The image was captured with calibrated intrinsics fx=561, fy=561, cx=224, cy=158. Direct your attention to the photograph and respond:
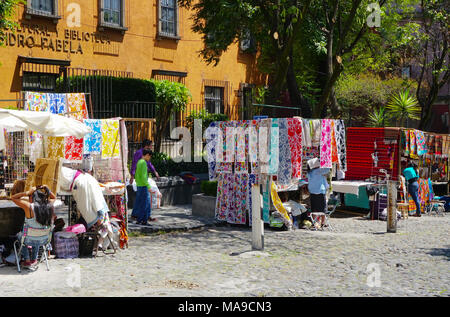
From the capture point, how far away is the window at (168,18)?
904 inches

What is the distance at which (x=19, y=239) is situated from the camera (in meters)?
8.62

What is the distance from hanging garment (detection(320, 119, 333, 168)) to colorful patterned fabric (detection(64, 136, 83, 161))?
5.75 meters

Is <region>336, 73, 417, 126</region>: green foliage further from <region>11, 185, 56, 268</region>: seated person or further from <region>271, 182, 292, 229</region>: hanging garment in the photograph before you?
<region>11, 185, 56, 268</region>: seated person

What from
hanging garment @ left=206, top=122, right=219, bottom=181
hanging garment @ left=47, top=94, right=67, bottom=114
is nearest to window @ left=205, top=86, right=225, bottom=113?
hanging garment @ left=206, top=122, right=219, bottom=181

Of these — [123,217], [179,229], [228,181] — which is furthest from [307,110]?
[123,217]

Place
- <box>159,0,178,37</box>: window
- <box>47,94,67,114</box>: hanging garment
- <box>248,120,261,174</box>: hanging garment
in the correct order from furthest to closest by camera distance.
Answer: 1. <box>159,0,178,37</box>: window
2. <box>248,120,261,174</box>: hanging garment
3. <box>47,94,67,114</box>: hanging garment

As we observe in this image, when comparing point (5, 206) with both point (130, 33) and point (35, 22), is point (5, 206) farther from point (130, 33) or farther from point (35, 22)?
point (130, 33)

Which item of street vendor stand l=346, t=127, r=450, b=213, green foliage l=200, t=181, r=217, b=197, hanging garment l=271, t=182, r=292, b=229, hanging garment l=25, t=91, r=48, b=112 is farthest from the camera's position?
street vendor stand l=346, t=127, r=450, b=213

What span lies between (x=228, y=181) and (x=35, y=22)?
9.58 meters

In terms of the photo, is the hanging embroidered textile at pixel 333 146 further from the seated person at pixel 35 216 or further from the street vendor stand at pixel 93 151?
the seated person at pixel 35 216

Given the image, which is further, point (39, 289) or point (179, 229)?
point (179, 229)

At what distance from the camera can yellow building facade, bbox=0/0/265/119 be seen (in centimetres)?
1814

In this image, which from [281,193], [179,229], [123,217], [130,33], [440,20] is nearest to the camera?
[123,217]

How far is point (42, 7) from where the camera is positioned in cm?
1881
